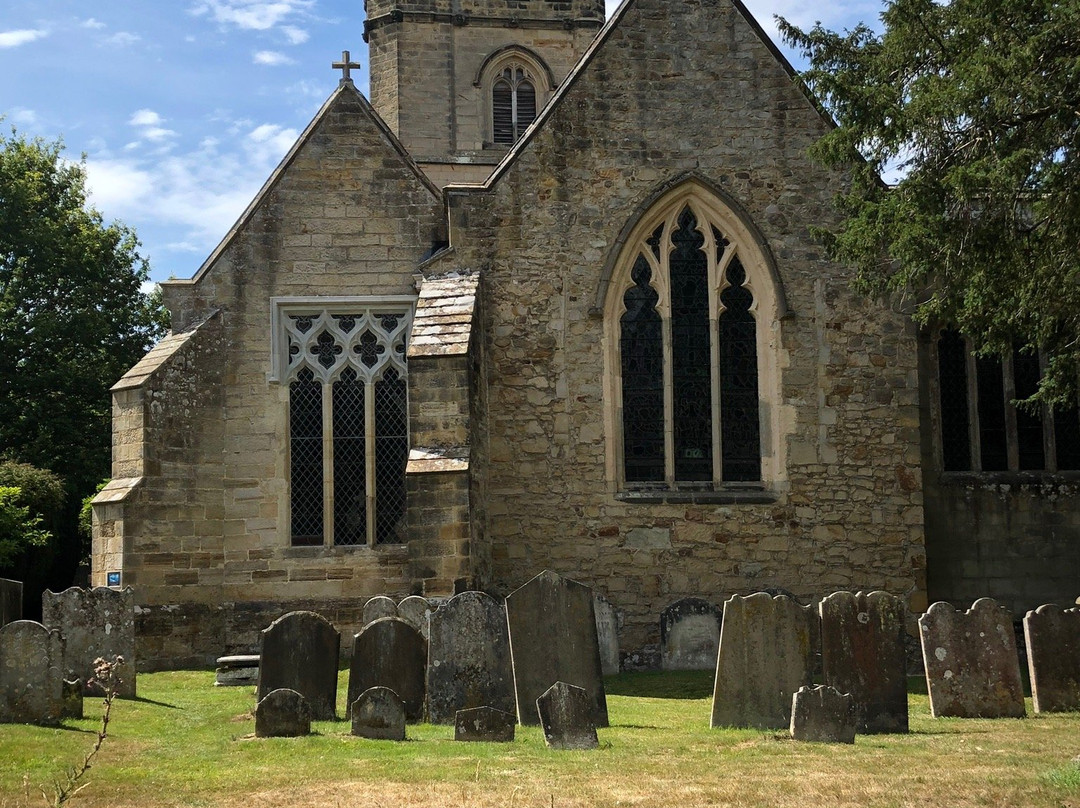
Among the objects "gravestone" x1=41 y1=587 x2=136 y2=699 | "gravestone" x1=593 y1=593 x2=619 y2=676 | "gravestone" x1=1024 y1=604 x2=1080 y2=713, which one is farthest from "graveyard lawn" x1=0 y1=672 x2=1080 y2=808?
"gravestone" x1=593 y1=593 x2=619 y2=676

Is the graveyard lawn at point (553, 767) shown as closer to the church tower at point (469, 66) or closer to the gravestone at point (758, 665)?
the gravestone at point (758, 665)

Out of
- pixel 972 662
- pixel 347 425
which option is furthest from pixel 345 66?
pixel 972 662

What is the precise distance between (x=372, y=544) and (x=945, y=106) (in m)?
9.21

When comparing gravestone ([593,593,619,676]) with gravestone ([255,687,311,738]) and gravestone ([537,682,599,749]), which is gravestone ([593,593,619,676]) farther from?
gravestone ([255,687,311,738])

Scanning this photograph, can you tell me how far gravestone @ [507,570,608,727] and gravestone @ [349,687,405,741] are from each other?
122 cm

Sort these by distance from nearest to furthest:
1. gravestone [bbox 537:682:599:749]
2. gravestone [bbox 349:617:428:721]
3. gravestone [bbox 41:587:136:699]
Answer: gravestone [bbox 537:682:599:749], gravestone [bbox 349:617:428:721], gravestone [bbox 41:587:136:699]

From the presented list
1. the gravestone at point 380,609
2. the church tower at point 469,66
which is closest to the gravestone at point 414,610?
the gravestone at point 380,609

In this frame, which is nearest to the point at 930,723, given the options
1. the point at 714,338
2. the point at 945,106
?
the point at 945,106

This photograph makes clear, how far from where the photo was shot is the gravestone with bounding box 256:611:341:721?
12.3 metres

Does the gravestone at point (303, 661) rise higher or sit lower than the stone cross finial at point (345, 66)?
lower

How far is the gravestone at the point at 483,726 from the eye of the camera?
10.8m

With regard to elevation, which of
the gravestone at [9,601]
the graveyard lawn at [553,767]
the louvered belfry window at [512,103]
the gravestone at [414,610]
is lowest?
the graveyard lawn at [553,767]

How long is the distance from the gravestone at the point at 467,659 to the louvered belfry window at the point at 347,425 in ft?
21.4

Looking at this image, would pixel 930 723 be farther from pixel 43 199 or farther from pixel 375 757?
pixel 43 199
